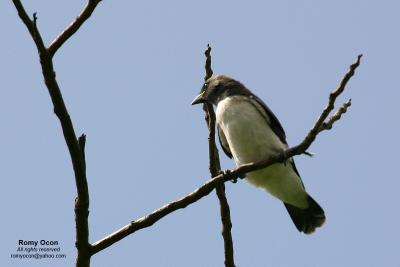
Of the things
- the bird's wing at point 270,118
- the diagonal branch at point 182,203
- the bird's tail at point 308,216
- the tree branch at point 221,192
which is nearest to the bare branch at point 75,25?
the diagonal branch at point 182,203

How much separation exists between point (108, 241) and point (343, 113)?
6.62 feet

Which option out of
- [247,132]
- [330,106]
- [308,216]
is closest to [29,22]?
[330,106]

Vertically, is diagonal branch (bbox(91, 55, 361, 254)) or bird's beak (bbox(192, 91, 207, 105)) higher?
bird's beak (bbox(192, 91, 207, 105))

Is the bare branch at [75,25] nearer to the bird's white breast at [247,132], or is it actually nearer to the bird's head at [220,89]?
the bird's white breast at [247,132]

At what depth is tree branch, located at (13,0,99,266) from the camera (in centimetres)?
419

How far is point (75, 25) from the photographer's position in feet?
13.9

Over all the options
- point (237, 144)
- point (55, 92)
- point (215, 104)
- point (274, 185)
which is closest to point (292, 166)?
point (274, 185)

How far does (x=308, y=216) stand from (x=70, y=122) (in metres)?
4.85

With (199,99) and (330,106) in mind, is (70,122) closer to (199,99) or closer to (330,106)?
(330,106)

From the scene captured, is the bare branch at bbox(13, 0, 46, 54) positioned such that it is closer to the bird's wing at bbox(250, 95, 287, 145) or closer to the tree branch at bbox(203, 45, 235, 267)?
the tree branch at bbox(203, 45, 235, 267)

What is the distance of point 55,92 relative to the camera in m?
4.23

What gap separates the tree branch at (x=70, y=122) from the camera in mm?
4188

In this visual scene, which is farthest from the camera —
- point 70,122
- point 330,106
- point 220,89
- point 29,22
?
point 220,89

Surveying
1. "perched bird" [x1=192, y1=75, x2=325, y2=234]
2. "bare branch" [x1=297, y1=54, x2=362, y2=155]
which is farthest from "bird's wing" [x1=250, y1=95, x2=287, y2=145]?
"bare branch" [x1=297, y1=54, x2=362, y2=155]
